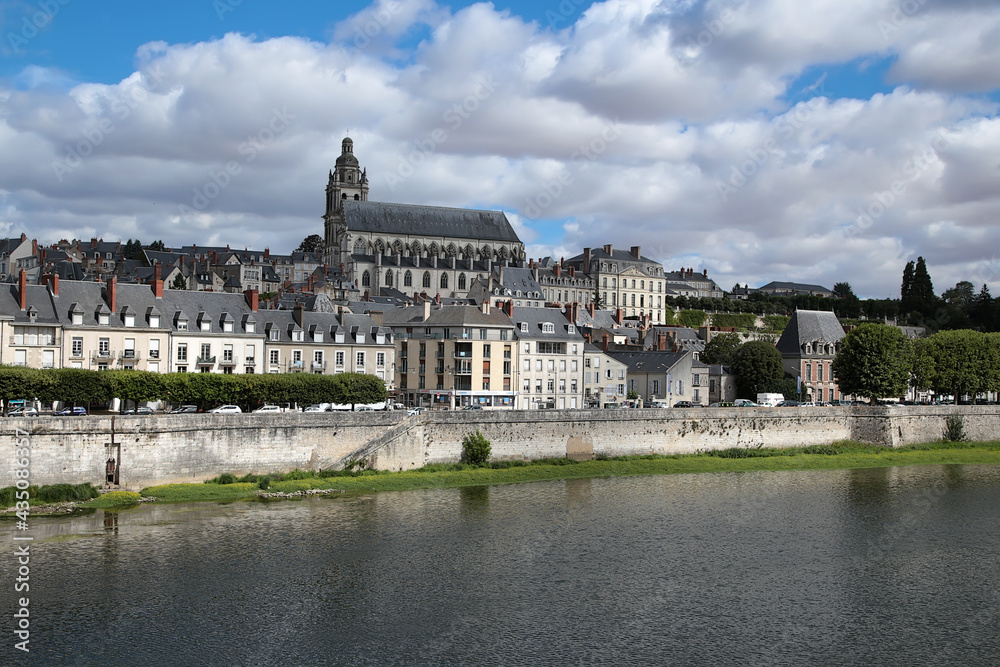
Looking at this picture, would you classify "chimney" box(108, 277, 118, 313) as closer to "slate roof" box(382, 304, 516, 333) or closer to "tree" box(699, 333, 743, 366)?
"slate roof" box(382, 304, 516, 333)

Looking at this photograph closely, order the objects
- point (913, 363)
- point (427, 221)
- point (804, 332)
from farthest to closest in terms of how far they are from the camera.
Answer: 1. point (427, 221)
2. point (804, 332)
3. point (913, 363)

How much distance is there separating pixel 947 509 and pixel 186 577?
23650mm

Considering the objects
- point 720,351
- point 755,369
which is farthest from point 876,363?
point 720,351

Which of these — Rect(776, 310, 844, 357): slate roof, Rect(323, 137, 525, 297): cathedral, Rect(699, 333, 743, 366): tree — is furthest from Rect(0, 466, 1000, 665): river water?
Rect(323, 137, 525, 297): cathedral

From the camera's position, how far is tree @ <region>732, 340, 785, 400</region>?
5803cm

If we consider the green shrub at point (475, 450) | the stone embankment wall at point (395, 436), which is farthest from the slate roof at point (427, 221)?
the green shrub at point (475, 450)

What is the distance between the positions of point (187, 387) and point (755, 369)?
3450 centimetres

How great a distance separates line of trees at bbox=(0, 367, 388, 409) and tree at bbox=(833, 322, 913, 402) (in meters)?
25.3

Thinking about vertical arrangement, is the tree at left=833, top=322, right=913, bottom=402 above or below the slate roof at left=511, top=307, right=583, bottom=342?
below

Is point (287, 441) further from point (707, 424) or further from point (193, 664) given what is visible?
point (707, 424)

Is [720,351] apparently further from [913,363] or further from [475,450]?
[475,450]

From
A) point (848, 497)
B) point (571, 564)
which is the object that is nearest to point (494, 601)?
point (571, 564)

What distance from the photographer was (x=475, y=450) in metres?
36.3

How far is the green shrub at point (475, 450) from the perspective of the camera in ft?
119
